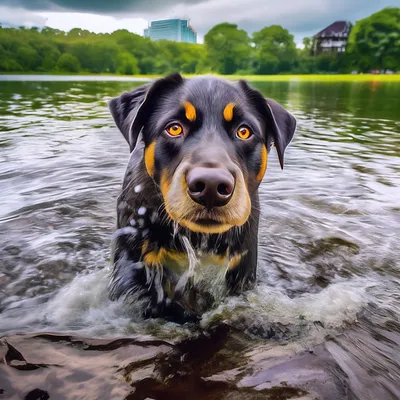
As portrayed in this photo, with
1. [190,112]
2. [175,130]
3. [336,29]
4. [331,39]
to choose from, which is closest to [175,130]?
[175,130]

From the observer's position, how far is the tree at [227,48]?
7147cm

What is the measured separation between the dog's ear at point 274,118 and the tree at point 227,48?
2600 inches

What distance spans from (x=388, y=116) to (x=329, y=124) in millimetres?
3484

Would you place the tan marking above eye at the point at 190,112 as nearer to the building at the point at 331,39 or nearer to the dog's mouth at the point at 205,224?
the dog's mouth at the point at 205,224

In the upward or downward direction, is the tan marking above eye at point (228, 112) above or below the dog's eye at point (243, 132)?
above

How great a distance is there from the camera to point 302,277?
4.08 m

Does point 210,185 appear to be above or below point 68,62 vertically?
above

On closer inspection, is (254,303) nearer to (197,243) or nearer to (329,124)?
(197,243)

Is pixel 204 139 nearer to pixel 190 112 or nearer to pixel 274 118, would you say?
pixel 190 112

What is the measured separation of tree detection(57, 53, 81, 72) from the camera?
74188mm

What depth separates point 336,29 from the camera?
343 ft

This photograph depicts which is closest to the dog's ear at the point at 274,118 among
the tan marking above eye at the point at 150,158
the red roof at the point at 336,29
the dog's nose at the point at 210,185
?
the tan marking above eye at the point at 150,158

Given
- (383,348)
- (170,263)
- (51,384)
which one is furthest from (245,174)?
(51,384)

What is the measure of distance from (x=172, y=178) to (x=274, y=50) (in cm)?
9753
